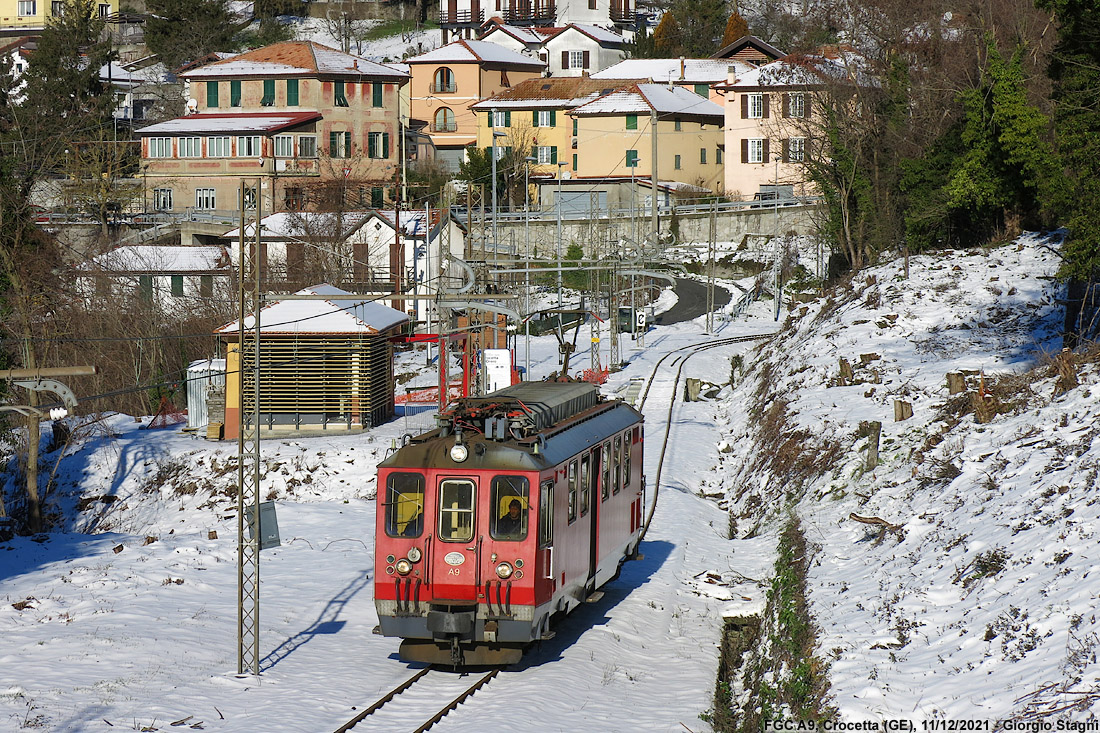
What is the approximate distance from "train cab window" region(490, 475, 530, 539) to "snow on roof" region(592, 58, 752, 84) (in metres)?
82.3

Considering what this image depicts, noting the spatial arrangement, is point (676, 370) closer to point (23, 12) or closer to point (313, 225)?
point (313, 225)

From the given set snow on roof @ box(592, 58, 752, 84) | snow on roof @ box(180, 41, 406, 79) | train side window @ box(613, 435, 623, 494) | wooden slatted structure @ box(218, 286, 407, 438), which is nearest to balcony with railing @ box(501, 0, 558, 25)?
snow on roof @ box(592, 58, 752, 84)

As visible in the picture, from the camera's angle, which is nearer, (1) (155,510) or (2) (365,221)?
(1) (155,510)

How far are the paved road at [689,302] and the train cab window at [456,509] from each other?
48063mm

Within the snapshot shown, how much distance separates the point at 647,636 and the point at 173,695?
7175mm

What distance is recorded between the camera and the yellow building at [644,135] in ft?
282

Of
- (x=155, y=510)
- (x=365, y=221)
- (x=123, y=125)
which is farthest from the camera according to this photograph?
(x=123, y=125)

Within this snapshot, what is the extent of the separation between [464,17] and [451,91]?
23646 millimetres

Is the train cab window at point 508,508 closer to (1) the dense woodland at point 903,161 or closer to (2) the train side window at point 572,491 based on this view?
(2) the train side window at point 572,491

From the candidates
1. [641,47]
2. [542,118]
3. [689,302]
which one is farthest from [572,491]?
[641,47]

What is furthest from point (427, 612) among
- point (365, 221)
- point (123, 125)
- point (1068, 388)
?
point (123, 125)

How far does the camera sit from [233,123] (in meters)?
82.2

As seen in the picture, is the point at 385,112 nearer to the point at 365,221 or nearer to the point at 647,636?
the point at 365,221

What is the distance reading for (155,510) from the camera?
34.8 m
